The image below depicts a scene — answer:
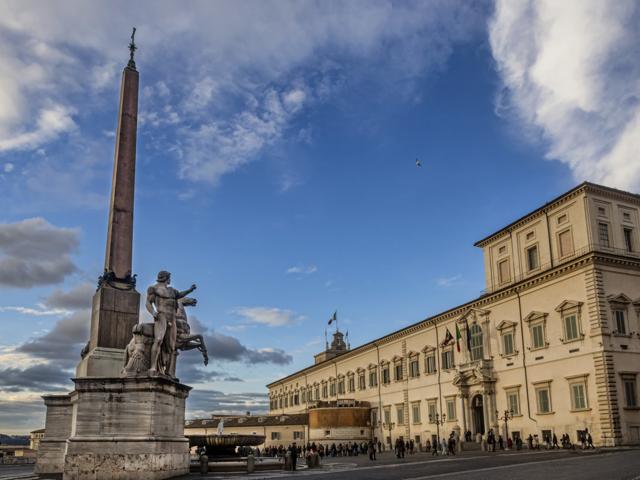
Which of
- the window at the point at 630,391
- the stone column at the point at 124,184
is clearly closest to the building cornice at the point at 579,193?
the window at the point at 630,391

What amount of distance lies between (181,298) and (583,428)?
1000 inches

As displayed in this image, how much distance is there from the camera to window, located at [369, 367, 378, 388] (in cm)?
6053

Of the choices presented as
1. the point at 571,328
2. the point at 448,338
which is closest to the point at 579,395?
the point at 571,328

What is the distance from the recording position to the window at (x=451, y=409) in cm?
4550

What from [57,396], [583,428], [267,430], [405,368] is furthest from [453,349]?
[57,396]

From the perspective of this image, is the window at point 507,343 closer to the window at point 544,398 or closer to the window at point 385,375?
the window at point 544,398

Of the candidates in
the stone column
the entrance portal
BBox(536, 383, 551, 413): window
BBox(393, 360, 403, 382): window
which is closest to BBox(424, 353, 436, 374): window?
BBox(393, 360, 403, 382): window

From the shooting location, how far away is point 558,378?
117 ft

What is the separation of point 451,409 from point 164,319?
1374 inches

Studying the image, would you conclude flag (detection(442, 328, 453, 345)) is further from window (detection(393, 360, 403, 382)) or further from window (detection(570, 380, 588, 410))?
window (detection(570, 380, 588, 410))

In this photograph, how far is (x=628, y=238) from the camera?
39469 millimetres

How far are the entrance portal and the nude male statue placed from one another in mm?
32015

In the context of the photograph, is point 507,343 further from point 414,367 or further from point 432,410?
point 414,367

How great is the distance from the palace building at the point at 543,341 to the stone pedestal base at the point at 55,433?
83.4ft
